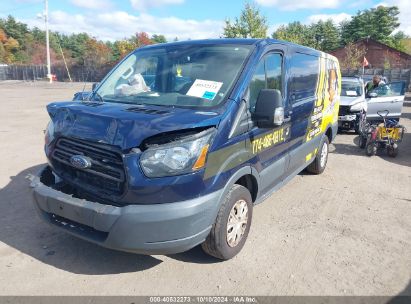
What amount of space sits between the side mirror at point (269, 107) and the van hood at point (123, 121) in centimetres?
49

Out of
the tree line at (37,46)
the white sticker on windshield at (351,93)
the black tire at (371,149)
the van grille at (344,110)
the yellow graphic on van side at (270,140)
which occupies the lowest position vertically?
the black tire at (371,149)

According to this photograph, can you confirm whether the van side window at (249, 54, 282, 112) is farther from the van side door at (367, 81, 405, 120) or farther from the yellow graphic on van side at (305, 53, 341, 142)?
the van side door at (367, 81, 405, 120)

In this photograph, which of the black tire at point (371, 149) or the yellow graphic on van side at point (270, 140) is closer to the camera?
the yellow graphic on van side at point (270, 140)

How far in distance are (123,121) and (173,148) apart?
1.64ft

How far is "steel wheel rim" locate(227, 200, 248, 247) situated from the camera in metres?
3.66

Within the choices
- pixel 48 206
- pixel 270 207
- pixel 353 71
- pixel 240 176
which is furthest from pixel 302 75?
pixel 353 71

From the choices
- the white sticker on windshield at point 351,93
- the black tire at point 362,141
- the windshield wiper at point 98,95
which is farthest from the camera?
the white sticker on windshield at point 351,93

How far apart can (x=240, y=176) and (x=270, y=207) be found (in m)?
1.78

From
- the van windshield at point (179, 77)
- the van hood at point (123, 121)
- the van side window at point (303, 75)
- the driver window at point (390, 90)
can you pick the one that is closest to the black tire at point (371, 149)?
the van side window at point (303, 75)

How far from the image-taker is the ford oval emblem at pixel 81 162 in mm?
3186

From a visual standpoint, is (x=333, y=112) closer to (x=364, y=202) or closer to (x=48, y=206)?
(x=364, y=202)

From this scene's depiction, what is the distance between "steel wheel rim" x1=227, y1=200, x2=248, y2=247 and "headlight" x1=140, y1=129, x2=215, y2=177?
832mm

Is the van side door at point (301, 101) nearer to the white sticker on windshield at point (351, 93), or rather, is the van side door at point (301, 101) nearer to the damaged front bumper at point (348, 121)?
the damaged front bumper at point (348, 121)

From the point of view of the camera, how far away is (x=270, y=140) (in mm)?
4230
